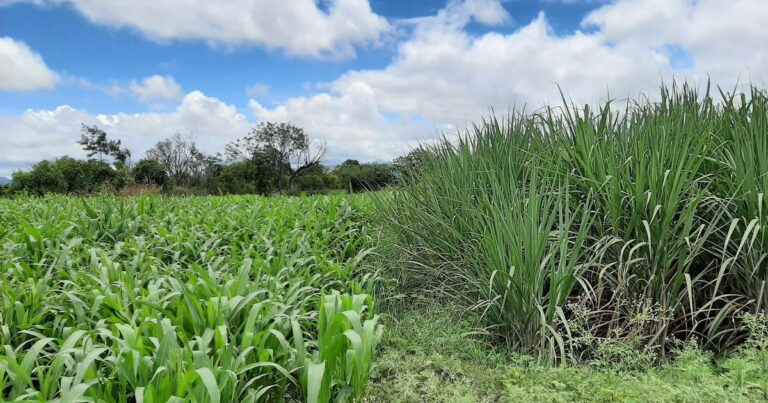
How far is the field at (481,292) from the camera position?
5.83 ft

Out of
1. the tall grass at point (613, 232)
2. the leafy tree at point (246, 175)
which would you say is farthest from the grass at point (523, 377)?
the leafy tree at point (246, 175)

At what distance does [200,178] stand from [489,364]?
128 ft

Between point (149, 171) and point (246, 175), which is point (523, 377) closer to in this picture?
point (149, 171)

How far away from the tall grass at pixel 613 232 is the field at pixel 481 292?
0.02m

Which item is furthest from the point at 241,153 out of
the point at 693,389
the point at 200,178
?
the point at 693,389

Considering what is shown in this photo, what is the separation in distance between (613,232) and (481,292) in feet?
2.55

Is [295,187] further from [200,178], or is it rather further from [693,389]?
[693,389]

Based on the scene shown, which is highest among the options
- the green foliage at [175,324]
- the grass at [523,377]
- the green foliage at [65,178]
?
the green foliage at [65,178]

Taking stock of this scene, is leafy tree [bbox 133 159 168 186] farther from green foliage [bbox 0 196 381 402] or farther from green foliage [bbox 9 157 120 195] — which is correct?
green foliage [bbox 0 196 381 402]

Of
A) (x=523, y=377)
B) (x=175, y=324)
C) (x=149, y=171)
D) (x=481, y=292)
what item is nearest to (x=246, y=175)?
(x=149, y=171)

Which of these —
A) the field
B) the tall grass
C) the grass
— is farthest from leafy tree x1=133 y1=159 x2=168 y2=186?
the grass

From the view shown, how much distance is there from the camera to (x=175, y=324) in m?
2.07

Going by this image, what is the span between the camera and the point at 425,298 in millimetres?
2939

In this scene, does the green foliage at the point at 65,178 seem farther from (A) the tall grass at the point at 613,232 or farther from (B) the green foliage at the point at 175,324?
(A) the tall grass at the point at 613,232
